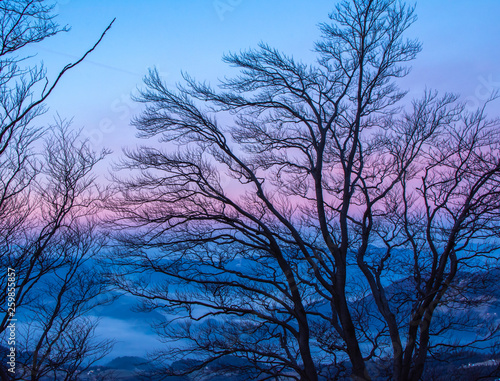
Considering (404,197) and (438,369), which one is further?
(438,369)

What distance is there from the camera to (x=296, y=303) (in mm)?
7133

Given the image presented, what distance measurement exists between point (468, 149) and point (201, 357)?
6579 mm

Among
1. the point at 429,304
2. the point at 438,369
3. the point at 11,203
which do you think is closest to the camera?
the point at 11,203

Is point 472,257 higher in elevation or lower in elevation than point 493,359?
higher

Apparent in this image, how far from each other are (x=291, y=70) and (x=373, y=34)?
1781 mm

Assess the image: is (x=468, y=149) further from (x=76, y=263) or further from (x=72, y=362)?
(x=72, y=362)

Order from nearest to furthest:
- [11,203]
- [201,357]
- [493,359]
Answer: [11,203]
[201,357]
[493,359]

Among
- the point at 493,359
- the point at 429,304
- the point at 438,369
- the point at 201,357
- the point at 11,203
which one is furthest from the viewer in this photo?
the point at 438,369

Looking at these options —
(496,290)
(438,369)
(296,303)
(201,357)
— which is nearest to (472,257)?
(496,290)

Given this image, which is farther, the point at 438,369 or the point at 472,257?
the point at 438,369

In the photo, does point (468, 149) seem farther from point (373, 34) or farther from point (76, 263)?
point (76, 263)

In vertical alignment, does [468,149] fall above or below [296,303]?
above

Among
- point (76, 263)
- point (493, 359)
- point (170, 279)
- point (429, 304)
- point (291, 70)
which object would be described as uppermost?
point (291, 70)

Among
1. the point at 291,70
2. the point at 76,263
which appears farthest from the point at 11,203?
the point at 291,70
